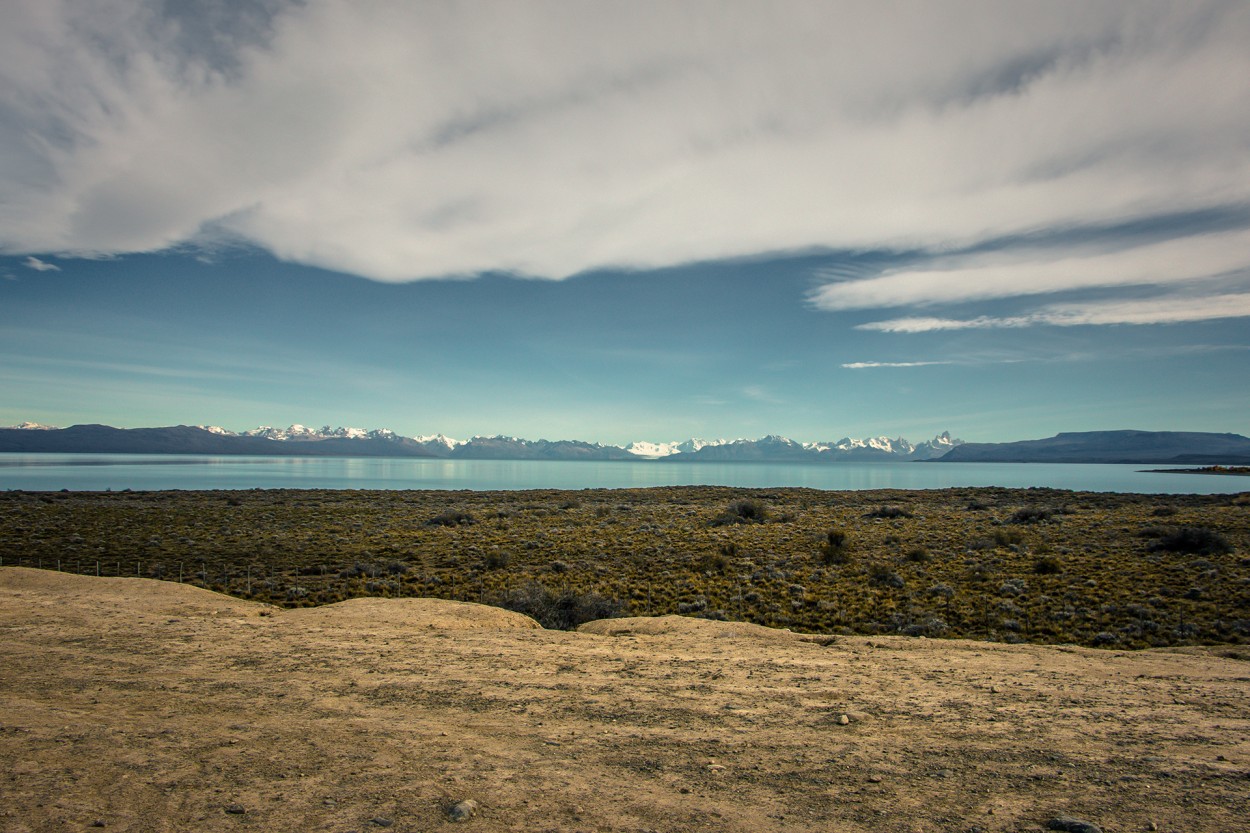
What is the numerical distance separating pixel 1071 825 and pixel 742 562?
72.5 feet

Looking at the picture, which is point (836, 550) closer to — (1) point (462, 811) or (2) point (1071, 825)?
(2) point (1071, 825)

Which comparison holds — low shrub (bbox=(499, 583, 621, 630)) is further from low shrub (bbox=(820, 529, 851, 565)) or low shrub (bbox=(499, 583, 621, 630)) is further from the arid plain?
low shrub (bbox=(820, 529, 851, 565))

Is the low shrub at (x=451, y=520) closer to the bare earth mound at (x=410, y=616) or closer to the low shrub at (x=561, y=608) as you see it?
the low shrub at (x=561, y=608)

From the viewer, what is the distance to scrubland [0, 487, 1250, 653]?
1800 centimetres

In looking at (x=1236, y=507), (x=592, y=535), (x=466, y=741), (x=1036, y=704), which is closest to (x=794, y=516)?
(x=592, y=535)

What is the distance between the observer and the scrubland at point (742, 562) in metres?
18.0

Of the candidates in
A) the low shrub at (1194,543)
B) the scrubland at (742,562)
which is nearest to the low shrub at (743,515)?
the scrubland at (742,562)

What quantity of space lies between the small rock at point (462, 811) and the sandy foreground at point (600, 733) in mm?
61

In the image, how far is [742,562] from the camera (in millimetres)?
27266

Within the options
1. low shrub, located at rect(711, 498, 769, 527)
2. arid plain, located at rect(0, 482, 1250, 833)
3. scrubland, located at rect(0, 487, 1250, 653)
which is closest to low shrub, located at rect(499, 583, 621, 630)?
scrubland, located at rect(0, 487, 1250, 653)

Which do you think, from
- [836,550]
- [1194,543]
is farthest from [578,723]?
[1194,543]

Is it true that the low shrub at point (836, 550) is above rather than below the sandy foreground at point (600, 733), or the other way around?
below

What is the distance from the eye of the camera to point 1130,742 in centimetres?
738

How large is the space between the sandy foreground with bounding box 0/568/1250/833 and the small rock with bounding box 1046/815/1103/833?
0.12m
